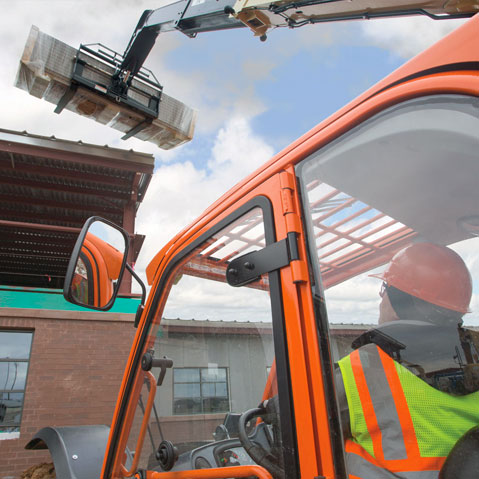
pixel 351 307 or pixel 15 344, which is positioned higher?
pixel 15 344

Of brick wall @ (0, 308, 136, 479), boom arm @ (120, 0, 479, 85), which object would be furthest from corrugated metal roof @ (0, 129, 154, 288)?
boom arm @ (120, 0, 479, 85)

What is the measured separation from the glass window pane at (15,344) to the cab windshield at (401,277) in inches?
260

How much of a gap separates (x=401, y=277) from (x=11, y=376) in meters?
6.94

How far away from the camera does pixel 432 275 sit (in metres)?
1.20

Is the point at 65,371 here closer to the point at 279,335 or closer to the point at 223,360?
the point at 223,360

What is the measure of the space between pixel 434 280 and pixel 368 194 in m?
0.32

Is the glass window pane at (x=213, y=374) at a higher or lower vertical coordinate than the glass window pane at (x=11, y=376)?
lower

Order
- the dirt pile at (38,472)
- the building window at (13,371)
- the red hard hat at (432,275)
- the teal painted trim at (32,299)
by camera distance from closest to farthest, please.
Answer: the red hard hat at (432,275)
the dirt pile at (38,472)
the building window at (13,371)
the teal painted trim at (32,299)

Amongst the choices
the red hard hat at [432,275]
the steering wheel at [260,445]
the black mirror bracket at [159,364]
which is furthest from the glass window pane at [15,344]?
the red hard hat at [432,275]

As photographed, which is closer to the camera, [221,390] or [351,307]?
[351,307]

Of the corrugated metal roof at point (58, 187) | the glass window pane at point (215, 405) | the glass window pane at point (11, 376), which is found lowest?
the glass window pane at point (215, 405)

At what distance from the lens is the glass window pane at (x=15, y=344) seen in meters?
6.55

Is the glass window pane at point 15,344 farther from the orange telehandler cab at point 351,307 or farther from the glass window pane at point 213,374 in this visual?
the glass window pane at point 213,374

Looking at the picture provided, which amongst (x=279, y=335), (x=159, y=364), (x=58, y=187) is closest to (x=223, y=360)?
(x=159, y=364)
